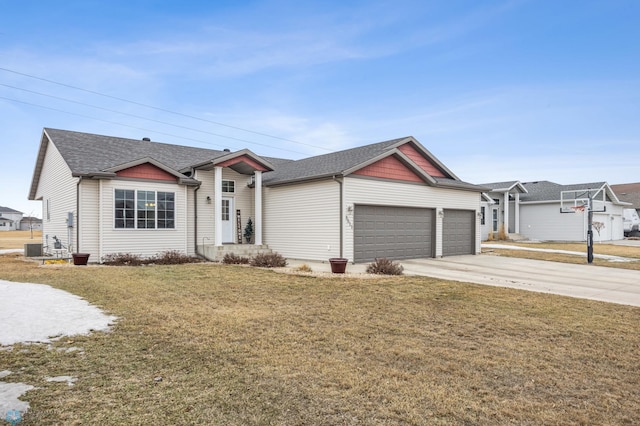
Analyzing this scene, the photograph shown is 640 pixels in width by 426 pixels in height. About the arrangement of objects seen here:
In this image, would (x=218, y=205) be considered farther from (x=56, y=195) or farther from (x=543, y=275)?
(x=543, y=275)

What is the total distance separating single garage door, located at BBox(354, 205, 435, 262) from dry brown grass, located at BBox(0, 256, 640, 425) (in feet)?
24.6

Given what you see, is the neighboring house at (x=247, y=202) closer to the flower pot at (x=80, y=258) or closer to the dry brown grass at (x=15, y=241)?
the flower pot at (x=80, y=258)

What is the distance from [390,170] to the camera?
17.2 metres

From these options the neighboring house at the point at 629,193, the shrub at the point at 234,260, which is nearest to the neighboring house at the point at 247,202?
the shrub at the point at 234,260

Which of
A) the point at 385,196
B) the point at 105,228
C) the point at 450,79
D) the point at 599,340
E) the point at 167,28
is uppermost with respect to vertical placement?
the point at 167,28

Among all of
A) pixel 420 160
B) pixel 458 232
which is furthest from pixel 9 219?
pixel 458 232

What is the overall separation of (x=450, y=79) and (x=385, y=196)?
761cm

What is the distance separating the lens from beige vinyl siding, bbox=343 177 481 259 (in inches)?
612

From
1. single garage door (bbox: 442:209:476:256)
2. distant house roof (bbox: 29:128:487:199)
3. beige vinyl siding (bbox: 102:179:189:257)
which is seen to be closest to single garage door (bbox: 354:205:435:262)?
single garage door (bbox: 442:209:476:256)

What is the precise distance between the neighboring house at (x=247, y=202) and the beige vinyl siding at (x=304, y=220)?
4 centimetres

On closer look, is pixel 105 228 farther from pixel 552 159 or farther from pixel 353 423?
pixel 552 159

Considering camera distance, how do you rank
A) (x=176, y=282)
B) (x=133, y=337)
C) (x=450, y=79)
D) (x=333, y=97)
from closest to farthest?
(x=133, y=337) → (x=176, y=282) → (x=450, y=79) → (x=333, y=97)

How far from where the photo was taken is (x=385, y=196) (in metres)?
16.9

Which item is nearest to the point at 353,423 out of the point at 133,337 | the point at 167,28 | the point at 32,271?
the point at 133,337
